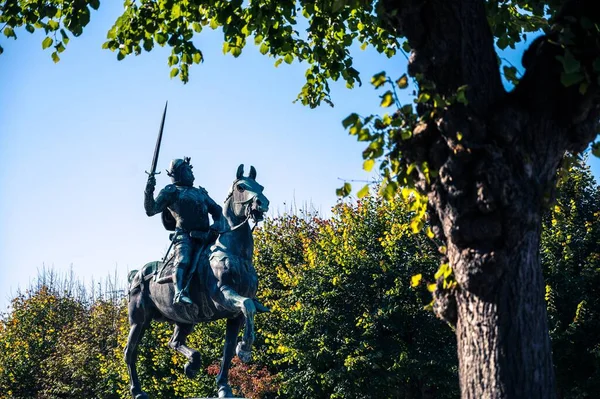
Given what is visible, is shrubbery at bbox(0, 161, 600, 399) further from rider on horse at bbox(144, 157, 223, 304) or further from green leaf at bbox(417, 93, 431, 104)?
green leaf at bbox(417, 93, 431, 104)

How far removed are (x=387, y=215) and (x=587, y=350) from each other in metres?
8.24

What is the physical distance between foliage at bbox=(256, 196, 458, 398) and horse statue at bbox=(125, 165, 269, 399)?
45.0 feet

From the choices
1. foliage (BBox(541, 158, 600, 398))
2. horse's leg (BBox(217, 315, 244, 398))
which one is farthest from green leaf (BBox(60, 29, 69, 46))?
foliage (BBox(541, 158, 600, 398))

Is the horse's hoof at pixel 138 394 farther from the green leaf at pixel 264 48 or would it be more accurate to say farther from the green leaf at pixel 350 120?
the green leaf at pixel 350 120

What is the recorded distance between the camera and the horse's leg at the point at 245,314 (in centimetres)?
1188

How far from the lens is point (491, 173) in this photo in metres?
6.21

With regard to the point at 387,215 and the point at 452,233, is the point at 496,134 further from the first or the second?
the point at 387,215

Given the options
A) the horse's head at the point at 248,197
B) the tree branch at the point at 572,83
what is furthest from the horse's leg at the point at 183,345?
the tree branch at the point at 572,83

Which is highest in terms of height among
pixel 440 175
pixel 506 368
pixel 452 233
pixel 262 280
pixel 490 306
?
pixel 262 280

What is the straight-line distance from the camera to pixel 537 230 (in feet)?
21.2

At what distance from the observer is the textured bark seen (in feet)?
20.4

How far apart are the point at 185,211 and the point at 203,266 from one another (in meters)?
0.94

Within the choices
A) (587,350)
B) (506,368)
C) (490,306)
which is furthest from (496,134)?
(587,350)

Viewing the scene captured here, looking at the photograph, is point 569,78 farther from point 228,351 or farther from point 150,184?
point 150,184
